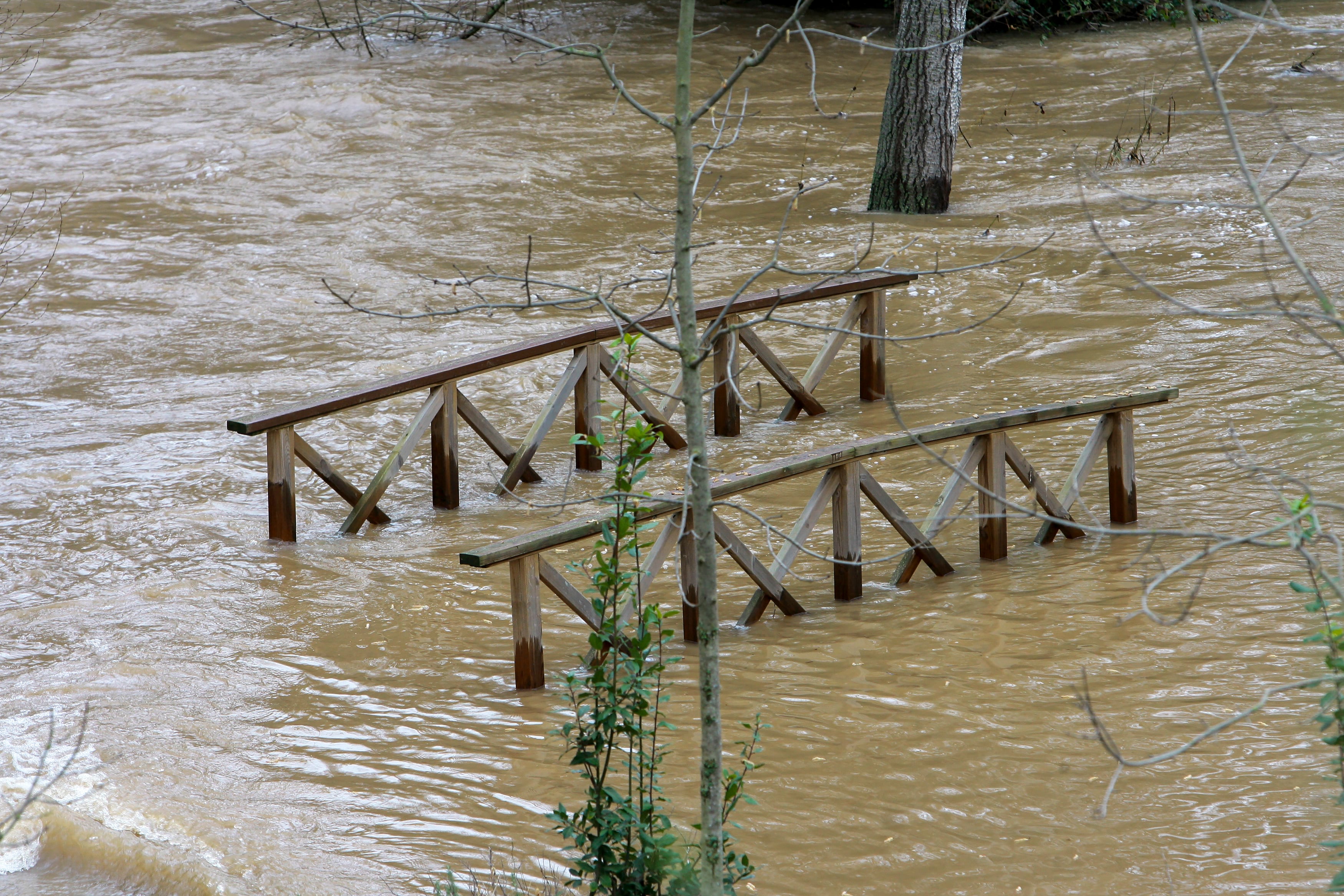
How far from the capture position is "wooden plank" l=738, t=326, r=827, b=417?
9.05m

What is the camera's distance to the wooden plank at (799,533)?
20.1 feet

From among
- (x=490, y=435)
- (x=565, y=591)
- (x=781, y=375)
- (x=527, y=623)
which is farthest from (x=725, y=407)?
(x=527, y=623)

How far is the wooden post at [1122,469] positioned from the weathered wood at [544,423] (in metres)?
3.19

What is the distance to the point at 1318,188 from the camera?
11.9 meters

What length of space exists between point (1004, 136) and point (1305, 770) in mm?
12034

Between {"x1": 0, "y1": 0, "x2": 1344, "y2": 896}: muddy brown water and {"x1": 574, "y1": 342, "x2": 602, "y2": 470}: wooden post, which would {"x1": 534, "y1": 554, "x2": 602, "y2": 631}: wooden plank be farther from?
{"x1": 574, "y1": 342, "x2": 602, "y2": 470}: wooden post

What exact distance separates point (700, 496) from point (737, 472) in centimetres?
355

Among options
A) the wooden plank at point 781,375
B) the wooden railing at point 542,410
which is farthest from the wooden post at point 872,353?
the wooden plank at point 781,375

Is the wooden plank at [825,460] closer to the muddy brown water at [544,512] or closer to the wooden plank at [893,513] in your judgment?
the wooden plank at [893,513]

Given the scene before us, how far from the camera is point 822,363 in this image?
30.5 ft

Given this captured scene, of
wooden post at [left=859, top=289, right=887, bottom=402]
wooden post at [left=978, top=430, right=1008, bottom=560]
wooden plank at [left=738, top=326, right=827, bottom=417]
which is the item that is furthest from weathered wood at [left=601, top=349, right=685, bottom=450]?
wooden post at [left=978, top=430, right=1008, bottom=560]

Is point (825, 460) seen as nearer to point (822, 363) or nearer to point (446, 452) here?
point (446, 452)

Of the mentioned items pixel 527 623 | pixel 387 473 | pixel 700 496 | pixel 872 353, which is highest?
pixel 700 496

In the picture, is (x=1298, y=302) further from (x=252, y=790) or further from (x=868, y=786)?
(x=252, y=790)
